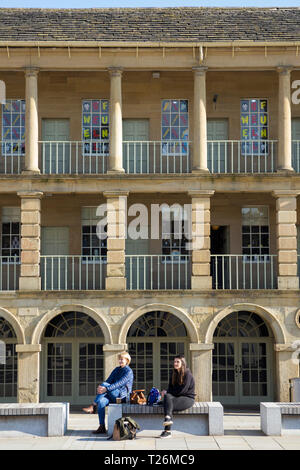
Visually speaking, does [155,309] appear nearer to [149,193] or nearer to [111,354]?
[111,354]

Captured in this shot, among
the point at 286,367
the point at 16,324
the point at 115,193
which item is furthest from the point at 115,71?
the point at 286,367

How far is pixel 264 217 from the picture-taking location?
24.8 meters

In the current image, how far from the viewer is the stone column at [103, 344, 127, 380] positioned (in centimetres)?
2180

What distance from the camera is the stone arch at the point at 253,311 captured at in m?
22.0

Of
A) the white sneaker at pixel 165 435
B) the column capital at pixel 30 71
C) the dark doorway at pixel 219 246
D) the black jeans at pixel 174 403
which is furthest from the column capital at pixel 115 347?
the column capital at pixel 30 71

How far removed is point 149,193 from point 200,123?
298 centimetres

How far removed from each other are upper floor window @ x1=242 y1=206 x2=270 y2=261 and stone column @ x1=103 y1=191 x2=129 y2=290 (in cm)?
439

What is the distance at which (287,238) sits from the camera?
22359mm

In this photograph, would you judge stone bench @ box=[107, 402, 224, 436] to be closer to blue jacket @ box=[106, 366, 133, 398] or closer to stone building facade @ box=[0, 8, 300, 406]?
blue jacket @ box=[106, 366, 133, 398]

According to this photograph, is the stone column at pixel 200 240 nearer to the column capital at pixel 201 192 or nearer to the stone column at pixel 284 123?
the column capital at pixel 201 192

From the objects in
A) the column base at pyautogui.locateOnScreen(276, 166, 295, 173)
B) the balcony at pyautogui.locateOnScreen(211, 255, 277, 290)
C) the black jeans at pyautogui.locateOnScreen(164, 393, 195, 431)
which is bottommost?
the black jeans at pyautogui.locateOnScreen(164, 393, 195, 431)

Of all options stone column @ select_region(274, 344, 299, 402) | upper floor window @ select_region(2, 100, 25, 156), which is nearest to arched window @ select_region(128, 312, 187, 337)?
stone column @ select_region(274, 344, 299, 402)

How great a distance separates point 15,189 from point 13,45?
13.7 feet
